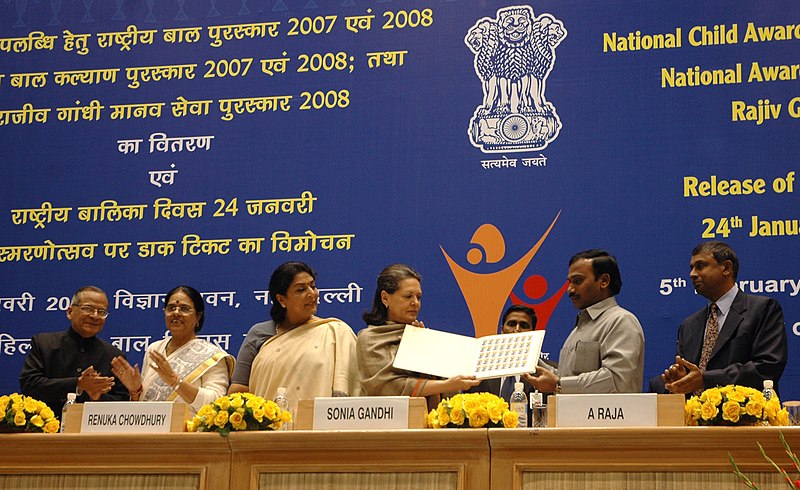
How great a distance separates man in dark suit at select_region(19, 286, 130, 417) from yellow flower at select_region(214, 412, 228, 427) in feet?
4.14

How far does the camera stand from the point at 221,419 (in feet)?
10.4

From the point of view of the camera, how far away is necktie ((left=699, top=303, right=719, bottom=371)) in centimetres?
395

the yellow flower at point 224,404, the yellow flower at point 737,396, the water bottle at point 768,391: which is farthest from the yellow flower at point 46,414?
the water bottle at point 768,391

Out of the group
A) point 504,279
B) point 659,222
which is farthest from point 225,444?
point 659,222

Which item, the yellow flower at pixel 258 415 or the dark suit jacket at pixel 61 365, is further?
the dark suit jacket at pixel 61 365

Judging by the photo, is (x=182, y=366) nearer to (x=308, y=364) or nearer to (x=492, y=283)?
(x=308, y=364)

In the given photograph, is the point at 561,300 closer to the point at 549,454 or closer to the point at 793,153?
the point at 793,153

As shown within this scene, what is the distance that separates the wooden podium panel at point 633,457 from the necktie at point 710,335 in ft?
3.58

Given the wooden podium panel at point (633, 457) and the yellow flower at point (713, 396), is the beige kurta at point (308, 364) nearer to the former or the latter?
the wooden podium panel at point (633, 457)

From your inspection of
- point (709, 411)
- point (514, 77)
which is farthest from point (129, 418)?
point (514, 77)

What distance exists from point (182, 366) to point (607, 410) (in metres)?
1.76

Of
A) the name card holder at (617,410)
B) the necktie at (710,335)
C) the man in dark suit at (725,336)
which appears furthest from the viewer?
the necktie at (710,335)

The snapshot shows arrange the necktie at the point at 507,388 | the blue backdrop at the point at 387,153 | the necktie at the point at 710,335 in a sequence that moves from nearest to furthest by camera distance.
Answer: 1. the necktie at the point at 710,335
2. the necktie at the point at 507,388
3. the blue backdrop at the point at 387,153

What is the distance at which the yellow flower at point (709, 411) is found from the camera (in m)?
2.91
